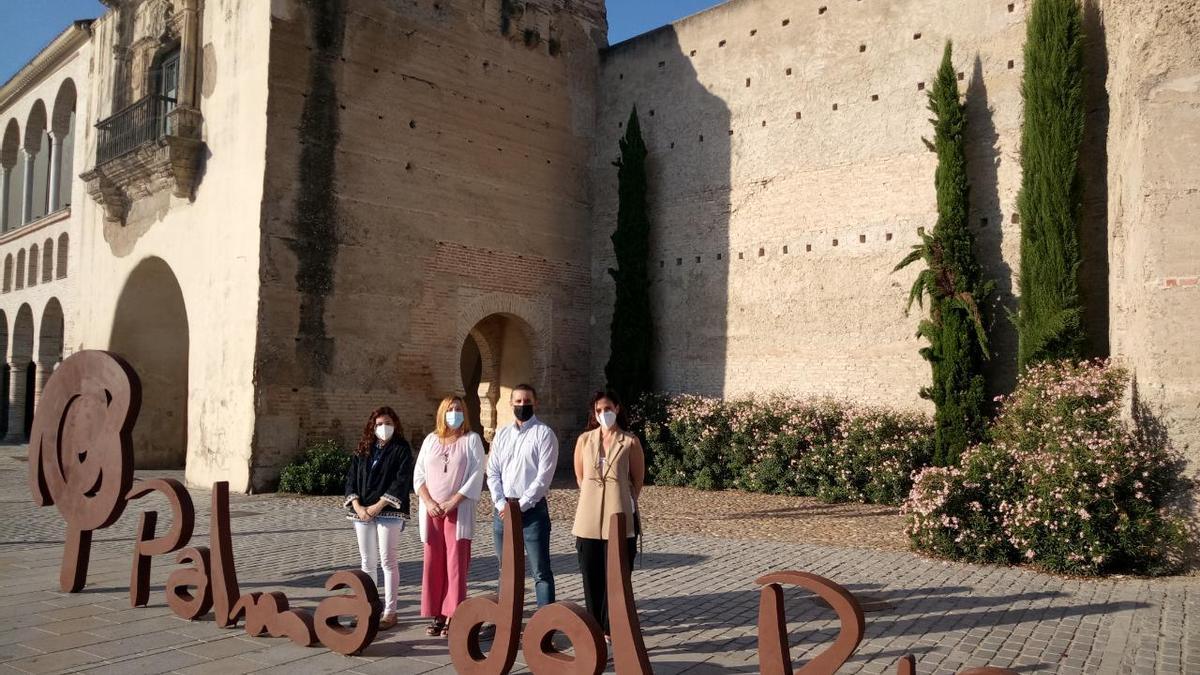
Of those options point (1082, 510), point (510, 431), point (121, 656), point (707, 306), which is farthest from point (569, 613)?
point (707, 306)

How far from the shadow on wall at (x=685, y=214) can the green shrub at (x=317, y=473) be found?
6119 mm

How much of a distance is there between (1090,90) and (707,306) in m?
7.04

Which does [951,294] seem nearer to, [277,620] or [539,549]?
[539,549]

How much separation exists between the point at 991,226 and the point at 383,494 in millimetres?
10637

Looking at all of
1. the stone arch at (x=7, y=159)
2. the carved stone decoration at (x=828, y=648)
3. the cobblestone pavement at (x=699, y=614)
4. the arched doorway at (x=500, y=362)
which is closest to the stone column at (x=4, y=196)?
the stone arch at (x=7, y=159)

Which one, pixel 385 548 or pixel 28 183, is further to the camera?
pixel 28 183

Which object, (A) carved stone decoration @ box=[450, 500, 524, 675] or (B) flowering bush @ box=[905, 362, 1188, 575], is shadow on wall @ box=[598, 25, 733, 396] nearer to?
(B) flowering bush @ box=[905, 362, 1188, 575]

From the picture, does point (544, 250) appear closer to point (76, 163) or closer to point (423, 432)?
point (423, 432)

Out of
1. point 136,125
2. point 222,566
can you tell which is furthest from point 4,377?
point 222,566

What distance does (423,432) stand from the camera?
15.8 m

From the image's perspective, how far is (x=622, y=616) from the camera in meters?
4.41

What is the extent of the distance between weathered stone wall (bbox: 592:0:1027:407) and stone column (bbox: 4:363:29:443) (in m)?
18.9

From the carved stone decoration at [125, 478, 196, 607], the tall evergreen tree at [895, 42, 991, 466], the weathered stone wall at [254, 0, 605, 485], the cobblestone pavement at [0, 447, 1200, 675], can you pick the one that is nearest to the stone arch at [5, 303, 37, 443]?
the weathered stone wall at [254, 0, 605, 485]

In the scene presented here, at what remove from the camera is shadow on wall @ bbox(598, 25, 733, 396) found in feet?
55.3
